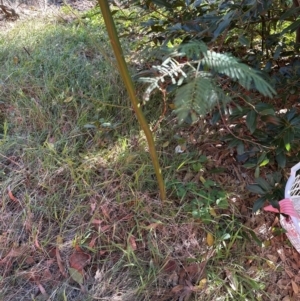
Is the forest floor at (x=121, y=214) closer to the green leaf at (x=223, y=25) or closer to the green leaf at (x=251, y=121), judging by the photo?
the green leaf at (x=251, y=121)

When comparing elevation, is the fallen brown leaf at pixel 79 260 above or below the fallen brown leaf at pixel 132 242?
above

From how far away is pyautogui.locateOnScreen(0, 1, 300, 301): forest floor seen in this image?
128 centimetres

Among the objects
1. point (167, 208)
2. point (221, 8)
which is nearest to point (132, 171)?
point (167, 208)

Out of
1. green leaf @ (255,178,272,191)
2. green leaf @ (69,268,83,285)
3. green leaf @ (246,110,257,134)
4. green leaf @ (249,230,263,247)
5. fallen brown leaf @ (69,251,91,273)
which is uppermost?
green leaf @ (246,110,257,134)

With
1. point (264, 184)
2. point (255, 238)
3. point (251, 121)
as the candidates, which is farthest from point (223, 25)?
point (255, 238)

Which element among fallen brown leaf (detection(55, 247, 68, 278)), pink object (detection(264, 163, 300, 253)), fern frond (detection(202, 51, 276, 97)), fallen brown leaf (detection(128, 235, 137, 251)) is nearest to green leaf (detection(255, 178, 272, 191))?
pink object (detection(264, 163, 300, 253))

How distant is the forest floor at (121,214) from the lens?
1.28 metres

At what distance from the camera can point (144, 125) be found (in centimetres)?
110

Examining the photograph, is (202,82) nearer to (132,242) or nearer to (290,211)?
(290,211)

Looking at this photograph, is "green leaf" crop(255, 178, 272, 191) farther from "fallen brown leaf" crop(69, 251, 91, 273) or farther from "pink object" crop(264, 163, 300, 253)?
"fallen brown leaf" crop(69, 251, 91, 273)

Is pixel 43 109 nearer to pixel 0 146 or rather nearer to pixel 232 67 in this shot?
pixel 0 146

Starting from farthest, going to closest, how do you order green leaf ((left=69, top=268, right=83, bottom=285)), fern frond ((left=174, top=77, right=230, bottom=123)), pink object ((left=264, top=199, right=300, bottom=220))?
green leaf ((left=69, top=268, right=83, bottom=285))
pink object ((left=264, top=199, right=300, bottom=220))
fern frond ((left=174, top=77, right=230, bottom=123))

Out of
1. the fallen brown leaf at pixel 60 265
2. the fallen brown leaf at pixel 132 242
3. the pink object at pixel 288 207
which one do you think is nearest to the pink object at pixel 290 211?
the pink object at pixel 288 207

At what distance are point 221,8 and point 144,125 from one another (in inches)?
26.7
